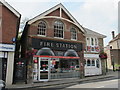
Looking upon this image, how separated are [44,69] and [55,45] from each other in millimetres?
2856

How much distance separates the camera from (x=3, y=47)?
12.1 m

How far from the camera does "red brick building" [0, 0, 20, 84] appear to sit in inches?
479

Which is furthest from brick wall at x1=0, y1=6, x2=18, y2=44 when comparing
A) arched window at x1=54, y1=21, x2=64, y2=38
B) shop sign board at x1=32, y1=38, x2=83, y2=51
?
arched window at x1=54, y1=21, x2=64, y2=38

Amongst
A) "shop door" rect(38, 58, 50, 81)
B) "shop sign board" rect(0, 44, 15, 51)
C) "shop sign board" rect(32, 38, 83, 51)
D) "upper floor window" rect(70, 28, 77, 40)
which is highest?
"upper floor window" rect(70, 28, 77, 40)

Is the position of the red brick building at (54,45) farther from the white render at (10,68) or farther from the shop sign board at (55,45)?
the white render at (10,68)

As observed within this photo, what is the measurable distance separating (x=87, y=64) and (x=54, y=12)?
8.12m

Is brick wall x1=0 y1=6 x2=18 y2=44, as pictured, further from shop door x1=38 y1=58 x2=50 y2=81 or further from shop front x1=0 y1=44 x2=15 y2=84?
shop door x1=38 y1=58 x2=50 y2=81

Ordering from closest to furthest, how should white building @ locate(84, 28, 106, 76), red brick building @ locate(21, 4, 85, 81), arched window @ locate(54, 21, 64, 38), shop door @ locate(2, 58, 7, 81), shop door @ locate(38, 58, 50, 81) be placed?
shop door @ locate(2, 58, 7, 81) → red brick building @ locate(21, 4, 85, 81) → shop door @ locate(38, 58, 50, 81) → arched window @ locate(54, 21, 64, 38) → white building @ locate(84, 28, 106, 76)

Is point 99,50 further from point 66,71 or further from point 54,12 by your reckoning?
point 54,12

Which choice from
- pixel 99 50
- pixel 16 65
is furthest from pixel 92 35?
pixel 16 65

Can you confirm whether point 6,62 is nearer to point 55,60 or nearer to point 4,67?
point 4,67

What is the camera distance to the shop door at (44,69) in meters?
13.7

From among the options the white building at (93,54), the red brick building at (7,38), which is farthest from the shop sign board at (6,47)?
the white building at (93,54)

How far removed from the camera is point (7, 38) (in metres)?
12.7
